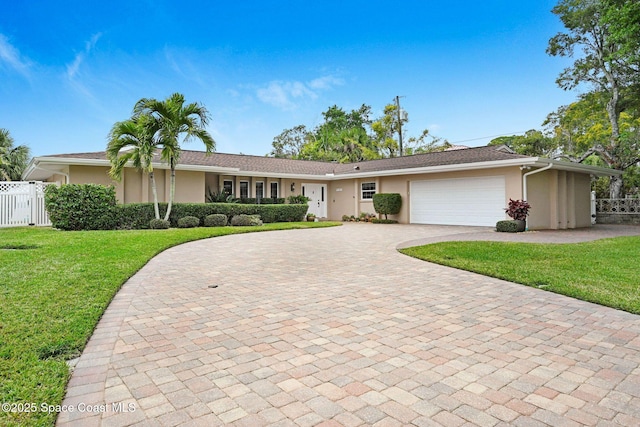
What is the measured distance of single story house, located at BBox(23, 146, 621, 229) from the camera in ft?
48.1

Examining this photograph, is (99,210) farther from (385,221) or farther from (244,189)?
(385,221)

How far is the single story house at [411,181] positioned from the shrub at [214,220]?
2.63 meters

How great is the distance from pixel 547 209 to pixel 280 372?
16.0m

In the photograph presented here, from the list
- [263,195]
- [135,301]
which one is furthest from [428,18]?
[135,301]

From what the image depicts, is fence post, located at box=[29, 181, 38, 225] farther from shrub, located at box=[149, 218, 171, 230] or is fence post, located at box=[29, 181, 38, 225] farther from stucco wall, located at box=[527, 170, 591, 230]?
stucco wall, located at box=[527, 170, 591, 230]

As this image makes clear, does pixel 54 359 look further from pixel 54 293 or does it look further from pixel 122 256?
pixel 122 256

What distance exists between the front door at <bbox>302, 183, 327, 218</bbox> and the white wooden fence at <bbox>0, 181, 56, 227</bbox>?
41.1 feet

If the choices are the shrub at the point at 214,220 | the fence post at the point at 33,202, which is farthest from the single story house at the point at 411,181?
the shrub at the point at 214,220

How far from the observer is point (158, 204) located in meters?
14.4

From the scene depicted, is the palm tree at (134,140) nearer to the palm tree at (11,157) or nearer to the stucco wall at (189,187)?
the stucco wall at (189,187)

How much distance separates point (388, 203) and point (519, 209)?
6396mm

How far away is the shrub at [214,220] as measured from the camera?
1520 cm

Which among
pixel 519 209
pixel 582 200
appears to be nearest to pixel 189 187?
pixel 519 209

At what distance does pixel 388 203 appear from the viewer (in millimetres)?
18516
